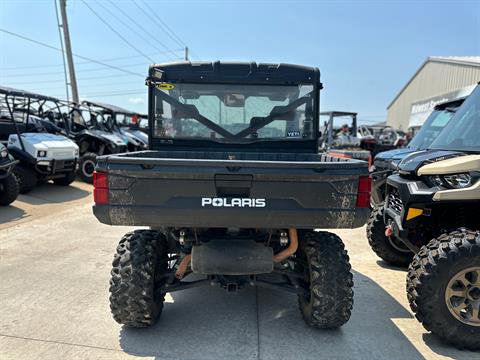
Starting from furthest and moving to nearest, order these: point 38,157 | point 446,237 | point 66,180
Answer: point 66,180 < point 38,157 < point 446,237

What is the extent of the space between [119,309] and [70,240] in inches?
127

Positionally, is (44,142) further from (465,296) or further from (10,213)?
(465,296)

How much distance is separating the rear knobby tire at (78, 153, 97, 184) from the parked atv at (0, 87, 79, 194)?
97 cm

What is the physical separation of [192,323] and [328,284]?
1.16 metres

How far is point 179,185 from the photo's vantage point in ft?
9.01

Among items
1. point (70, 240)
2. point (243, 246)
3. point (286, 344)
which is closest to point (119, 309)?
point (243, 246)

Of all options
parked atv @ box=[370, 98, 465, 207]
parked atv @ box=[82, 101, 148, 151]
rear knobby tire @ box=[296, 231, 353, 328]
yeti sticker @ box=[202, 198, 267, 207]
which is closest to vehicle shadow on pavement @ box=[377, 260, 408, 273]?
parked atv @ box=[370, 98, 465, 207]

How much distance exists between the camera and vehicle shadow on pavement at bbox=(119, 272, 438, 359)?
117 inches

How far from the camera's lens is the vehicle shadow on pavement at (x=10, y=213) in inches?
280

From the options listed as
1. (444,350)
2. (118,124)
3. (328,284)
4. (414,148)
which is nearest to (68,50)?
(118,124)

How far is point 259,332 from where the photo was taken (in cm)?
327

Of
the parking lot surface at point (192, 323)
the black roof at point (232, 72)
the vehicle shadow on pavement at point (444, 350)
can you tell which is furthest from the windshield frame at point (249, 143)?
the vehicle shadow on pavement at point (444, 350)

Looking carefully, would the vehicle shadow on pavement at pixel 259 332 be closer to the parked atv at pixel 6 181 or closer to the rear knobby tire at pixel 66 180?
the parked atv at pixel 6 181

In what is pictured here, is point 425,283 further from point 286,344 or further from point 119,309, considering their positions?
point 119,309
